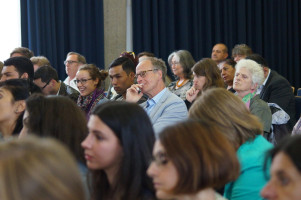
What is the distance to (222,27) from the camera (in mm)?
9234

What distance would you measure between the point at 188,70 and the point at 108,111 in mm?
4387

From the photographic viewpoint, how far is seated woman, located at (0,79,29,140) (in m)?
2.95

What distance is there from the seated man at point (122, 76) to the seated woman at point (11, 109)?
153 centimetres

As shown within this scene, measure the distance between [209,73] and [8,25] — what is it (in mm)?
4128

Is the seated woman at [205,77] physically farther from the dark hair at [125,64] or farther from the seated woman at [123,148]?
the seated woman at [123,148]

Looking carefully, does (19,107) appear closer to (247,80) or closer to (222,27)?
(247,80)

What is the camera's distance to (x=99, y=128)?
1896mm

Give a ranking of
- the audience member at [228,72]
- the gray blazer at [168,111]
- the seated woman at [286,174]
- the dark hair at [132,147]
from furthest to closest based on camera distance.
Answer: the audience member at [228,72], the gray blazer at [168,111], the dark hair at [132,147], the seated woman at [286,174]

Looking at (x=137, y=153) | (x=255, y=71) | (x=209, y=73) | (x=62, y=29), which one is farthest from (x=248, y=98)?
(x=62, y=29)

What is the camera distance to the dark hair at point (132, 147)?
72.6 inches

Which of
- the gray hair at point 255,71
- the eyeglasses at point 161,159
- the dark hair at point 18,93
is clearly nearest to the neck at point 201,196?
the eyeglasses at point 161,159

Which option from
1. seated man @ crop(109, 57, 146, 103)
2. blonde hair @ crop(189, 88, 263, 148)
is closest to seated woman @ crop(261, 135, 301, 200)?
blonde hair @ crop(189, 88, 263, 148)

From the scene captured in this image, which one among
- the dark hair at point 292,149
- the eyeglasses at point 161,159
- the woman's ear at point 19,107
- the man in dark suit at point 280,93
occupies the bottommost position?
the man in dark suit at point 280,93

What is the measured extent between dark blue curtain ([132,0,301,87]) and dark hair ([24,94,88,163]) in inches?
241
